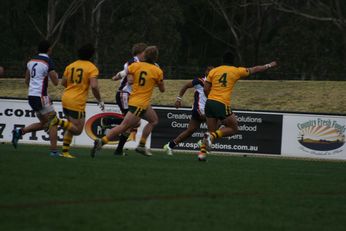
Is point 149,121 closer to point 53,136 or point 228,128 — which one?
point 228,128

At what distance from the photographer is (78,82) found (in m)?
15.2

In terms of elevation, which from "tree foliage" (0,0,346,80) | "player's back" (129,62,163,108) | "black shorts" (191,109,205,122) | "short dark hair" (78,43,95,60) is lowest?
"black shorts" (191,109,205,122)

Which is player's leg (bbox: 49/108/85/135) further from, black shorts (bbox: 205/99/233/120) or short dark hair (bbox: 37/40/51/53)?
black shorts (bbox: 205/99/233/120)

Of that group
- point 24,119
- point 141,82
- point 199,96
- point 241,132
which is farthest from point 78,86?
point 24,119

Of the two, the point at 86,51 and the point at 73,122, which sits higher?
the point at 86,51

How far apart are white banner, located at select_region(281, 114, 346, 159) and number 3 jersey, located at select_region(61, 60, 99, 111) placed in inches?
371

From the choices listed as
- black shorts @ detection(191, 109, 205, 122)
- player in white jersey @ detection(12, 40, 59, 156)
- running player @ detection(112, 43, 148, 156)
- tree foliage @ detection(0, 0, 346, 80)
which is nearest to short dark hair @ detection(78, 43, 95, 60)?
player in white jersey @ detection(12, 40, 59, 156)

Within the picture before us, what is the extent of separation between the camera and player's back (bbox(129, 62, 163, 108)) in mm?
15891

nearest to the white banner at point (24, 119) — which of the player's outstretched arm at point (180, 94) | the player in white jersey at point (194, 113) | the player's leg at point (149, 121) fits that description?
the player in white jersey at point (194, 113)

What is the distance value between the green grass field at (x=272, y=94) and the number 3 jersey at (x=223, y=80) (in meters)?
14.9

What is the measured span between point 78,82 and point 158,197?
5.55 meters

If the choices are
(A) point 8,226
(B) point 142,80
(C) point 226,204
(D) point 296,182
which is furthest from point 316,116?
(A) point 8,226

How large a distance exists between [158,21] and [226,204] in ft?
131

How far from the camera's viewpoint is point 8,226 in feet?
25.6
